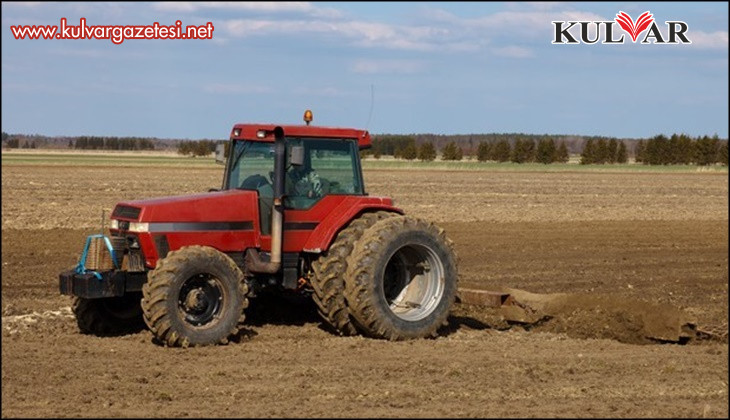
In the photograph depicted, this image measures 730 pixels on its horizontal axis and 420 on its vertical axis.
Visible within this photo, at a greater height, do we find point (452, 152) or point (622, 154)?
point (622, 154)

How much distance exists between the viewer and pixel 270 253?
998 centimetres

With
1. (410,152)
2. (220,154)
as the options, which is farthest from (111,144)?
(220,154)

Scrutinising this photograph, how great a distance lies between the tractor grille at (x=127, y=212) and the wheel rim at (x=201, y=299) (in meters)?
0.82

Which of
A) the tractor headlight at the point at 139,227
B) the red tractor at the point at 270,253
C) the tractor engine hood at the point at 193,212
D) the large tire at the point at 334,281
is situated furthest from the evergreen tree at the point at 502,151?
the tractor headlight at the point at 139,227

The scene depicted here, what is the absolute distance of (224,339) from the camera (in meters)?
9.41

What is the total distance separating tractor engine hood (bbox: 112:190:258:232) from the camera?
9.45 metres

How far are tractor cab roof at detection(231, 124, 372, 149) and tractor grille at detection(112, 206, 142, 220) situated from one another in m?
1.37

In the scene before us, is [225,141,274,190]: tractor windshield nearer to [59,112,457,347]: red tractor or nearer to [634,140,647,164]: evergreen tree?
[59,112,457,347]: red tractor

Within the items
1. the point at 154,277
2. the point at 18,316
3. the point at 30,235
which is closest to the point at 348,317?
the point at 154,277

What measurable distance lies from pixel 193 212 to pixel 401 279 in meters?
2.31

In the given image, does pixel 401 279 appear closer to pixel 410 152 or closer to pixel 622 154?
pixel 622 154

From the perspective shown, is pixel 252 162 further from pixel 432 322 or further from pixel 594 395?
pixel 594 395

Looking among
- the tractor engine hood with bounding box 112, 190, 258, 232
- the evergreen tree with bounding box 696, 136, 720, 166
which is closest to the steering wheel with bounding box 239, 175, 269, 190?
the tractor engine hood with bounding box 112, 190, 258, 232

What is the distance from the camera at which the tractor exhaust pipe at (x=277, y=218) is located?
980cm
